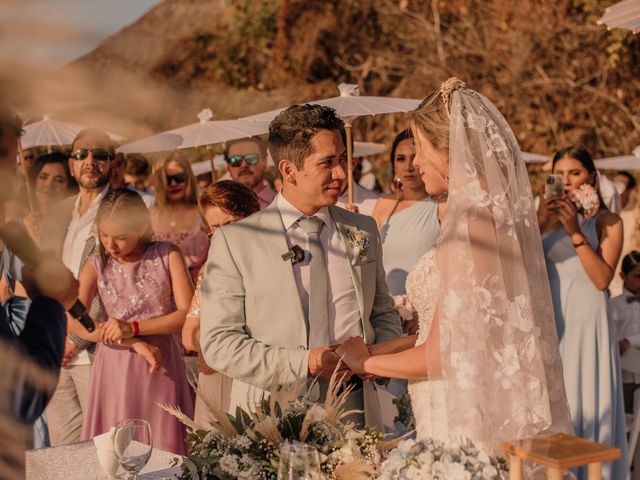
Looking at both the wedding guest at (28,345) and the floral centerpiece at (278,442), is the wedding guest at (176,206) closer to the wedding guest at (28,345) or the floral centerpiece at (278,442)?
the floral centerpiece at (278,442)

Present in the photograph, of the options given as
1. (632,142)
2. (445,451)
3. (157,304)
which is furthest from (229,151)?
(632,142)

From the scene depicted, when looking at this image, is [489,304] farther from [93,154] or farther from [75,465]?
[93,154]

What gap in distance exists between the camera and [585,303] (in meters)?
5.27

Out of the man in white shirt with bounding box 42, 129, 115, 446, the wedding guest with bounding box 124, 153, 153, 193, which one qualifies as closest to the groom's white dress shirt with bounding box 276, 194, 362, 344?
the man in white shirt with bounding box 42, 129, 115, 446

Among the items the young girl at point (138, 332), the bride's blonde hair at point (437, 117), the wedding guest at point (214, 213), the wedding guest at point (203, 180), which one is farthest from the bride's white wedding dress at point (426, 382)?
the wedding guest at point (203, 180)

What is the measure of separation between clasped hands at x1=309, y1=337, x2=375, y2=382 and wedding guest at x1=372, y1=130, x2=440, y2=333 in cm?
216

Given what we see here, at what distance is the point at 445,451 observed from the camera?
2.07 meters

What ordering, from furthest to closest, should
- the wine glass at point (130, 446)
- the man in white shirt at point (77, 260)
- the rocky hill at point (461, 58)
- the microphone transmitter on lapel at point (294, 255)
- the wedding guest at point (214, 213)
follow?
1. the rocky hill at point (461, 58)
2. the man in white shirt at point (77, 260)
3. the wedding guest at point (214, 213)
4. the microphone transmitter on lapel at point (294, 255)
5. the wine glass at point (130, 446)

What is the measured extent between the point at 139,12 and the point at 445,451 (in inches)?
66.5

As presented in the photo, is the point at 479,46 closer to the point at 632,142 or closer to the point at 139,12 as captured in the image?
the point at 632,142

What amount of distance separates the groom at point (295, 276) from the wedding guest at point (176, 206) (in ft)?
9.12

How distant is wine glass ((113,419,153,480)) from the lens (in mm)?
2529

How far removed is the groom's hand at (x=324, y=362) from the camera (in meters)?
2.83

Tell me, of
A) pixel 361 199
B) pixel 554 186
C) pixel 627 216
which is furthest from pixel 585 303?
pixel 627 216
